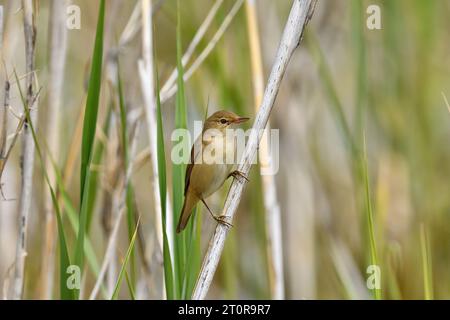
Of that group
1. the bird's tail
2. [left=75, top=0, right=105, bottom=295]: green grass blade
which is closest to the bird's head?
the bird's tail

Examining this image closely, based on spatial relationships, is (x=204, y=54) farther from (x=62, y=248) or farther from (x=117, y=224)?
(x=62, y=248)

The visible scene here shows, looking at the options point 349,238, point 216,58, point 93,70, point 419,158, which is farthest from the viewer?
point 349,238

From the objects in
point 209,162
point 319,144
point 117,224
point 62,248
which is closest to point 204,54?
point 209,162

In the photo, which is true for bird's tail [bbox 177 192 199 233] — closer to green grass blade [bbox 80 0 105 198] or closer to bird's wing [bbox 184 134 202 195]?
bird's wing [bbox 184 134 202 195]

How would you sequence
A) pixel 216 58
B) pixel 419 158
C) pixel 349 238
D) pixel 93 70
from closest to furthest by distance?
1. pixel 93 70
2. pixel 216 58
3. pixel 419 158
4. pixel 349 238

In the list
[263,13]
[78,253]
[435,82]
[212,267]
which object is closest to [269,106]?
[212,267]

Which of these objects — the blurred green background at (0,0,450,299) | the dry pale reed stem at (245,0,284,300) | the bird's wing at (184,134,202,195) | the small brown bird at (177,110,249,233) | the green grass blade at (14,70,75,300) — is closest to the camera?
the green grass blade at (14,70,75,300)

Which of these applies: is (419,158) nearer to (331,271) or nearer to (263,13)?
(331,271)
